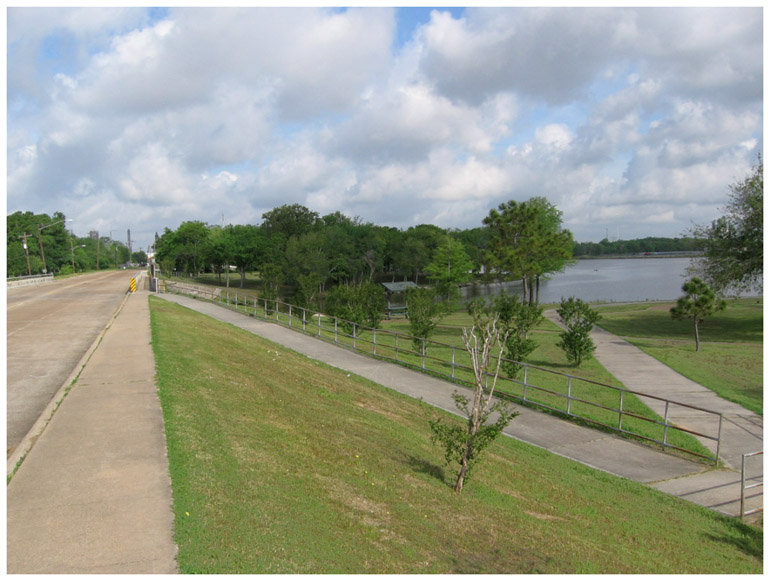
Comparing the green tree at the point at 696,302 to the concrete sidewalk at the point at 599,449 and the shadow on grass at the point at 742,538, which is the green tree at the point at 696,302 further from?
the shadow on grass at the point at 742,538

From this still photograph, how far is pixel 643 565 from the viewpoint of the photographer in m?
6.06

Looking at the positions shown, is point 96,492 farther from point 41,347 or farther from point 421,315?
point 421,315

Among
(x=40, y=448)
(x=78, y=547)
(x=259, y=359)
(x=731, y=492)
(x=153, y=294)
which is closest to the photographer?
(x=78, y=547)

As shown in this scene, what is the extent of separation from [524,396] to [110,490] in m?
11.0

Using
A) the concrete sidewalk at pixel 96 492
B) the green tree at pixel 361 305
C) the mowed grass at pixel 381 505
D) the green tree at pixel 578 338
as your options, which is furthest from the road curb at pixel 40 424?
the green tree at pixel 578 338

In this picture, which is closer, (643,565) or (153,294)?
(643,565)

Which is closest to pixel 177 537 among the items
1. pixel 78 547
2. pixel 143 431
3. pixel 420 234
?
pixel 78 547

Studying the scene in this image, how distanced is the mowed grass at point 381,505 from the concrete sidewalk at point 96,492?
236 mm

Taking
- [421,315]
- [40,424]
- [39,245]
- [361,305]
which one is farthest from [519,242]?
[39,245]

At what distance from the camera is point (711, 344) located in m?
29.4

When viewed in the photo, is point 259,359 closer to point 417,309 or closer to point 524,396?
point 524,396

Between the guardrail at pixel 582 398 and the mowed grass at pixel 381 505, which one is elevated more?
the mowed grass at pixel 381 505

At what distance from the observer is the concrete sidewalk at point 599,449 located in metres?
9.50

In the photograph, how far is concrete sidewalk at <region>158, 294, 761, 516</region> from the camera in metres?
9.50
